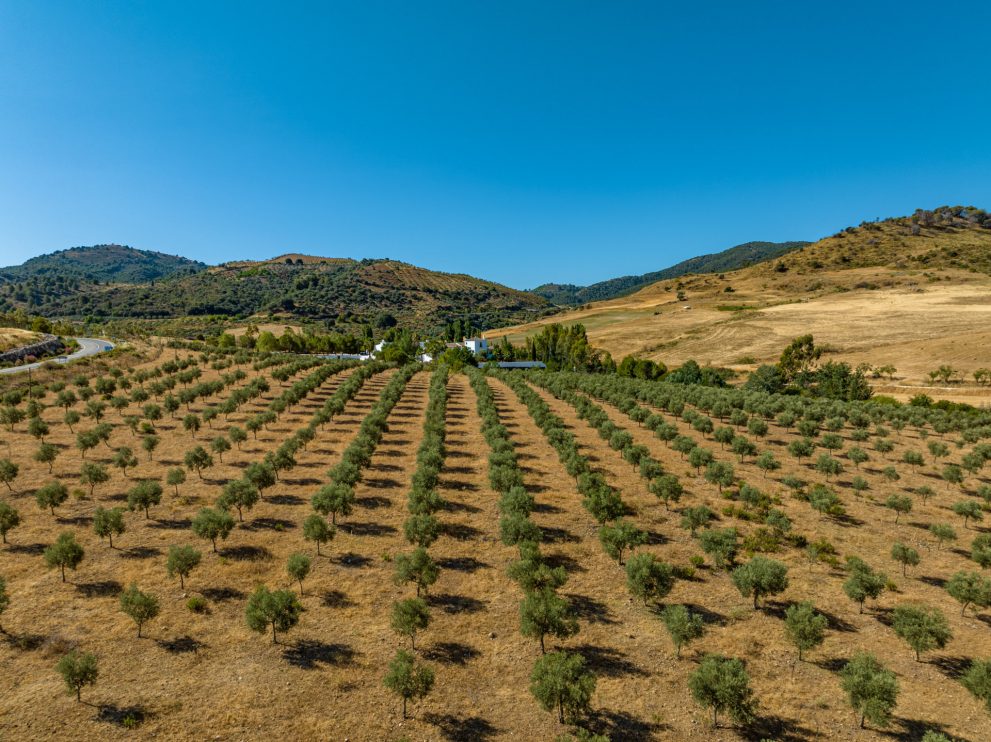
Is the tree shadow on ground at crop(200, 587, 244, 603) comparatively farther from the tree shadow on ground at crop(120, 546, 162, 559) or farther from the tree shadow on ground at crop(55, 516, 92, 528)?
the tree shadow on ground at crop(55, 516, 92, 528)

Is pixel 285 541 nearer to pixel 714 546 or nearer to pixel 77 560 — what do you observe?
pixel 77 560

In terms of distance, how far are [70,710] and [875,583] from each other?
123 feet

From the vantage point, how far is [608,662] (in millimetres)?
20641

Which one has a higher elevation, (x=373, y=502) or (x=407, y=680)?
(x=373, y=502)

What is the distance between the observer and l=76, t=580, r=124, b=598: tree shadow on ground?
80.2 feet

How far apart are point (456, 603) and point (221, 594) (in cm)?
1277

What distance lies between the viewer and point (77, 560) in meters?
25.6

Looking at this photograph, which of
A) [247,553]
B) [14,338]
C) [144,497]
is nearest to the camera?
[247,553]

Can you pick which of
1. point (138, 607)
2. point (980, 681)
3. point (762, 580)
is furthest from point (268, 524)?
point (980, 681)

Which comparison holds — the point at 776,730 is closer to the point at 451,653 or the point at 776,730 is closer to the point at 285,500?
the point at 451,653

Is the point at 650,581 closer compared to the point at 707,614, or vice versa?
the point at 707,614

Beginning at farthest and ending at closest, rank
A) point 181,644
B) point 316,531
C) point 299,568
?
1. point 316,531
2. point 299,568
3. point 181,644

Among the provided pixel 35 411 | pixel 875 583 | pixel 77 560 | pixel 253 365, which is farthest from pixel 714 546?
pixel 253 365

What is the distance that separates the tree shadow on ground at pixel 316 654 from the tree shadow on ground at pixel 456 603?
4922 mm
